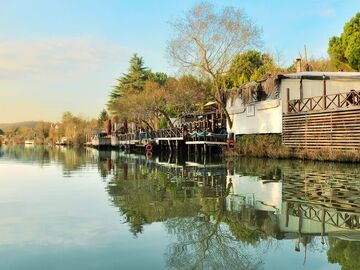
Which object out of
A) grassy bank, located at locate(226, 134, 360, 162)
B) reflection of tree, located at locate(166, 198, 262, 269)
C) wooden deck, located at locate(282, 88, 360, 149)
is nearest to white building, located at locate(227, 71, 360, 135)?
wooden deck, located at locate(282, 88, 360, 149)

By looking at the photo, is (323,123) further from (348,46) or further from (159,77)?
(159,77)

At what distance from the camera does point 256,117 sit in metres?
31.8

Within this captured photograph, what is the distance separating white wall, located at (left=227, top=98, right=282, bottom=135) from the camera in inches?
1148

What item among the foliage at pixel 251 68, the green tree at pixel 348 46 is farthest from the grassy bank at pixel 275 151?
the green tree at pixel 348 46

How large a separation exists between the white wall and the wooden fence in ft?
4.42

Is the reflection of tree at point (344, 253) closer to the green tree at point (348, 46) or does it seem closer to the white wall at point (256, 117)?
the white wall at point (256, 117)

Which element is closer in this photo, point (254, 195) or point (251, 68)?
point (254, 195)

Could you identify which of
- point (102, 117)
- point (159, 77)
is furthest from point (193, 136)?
point (102, 117)

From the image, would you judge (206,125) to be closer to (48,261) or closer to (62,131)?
A: (48,261)

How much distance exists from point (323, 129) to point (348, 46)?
18.3 metres

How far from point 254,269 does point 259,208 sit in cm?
413

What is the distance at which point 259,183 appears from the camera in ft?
46.8

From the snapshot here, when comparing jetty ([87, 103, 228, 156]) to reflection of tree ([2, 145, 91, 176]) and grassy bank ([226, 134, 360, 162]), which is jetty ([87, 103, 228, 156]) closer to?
grassy bank ([226, 134, 360, 162])

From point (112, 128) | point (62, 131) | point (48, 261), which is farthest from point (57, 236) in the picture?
point (62, 131)
